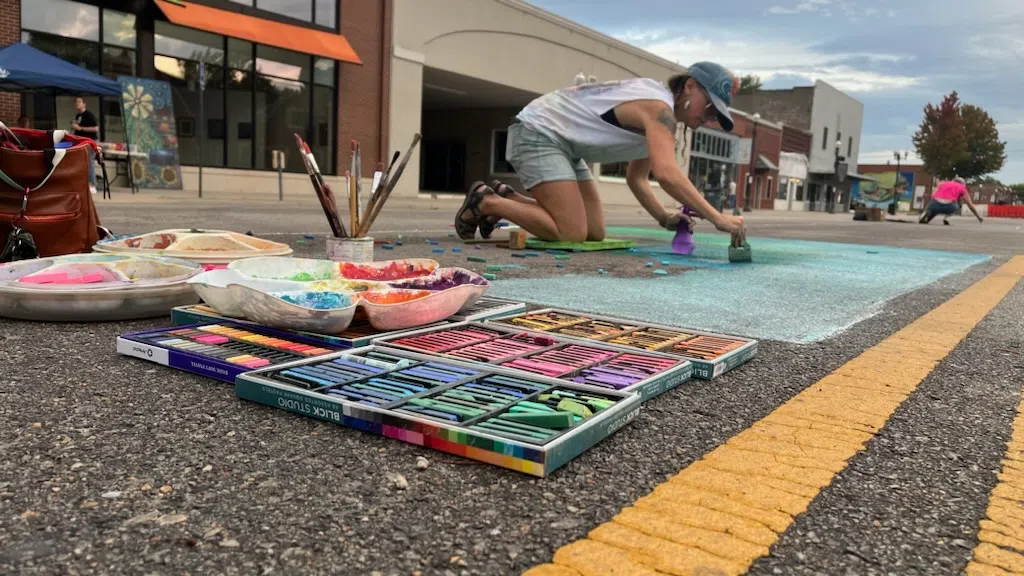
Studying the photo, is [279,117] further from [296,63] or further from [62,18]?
[62,18]

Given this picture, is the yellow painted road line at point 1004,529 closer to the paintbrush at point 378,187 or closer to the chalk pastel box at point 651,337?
the chalk pastel box at point 651,337

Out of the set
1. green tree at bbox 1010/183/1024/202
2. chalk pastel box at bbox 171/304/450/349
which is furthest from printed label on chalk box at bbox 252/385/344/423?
green tree at bbox 1010/183/1024/202

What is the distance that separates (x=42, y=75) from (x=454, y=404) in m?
11.0

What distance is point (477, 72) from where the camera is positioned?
70.8 feet

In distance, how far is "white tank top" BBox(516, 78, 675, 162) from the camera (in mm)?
5527

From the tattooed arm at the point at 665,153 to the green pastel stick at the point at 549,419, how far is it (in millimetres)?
3708

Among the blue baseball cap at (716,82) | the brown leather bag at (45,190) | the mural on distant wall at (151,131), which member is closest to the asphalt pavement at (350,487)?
the brown leather bag at (45,190)

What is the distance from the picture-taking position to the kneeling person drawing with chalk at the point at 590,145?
534 centimetres

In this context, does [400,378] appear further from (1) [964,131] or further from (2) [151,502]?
(1) [964,131]

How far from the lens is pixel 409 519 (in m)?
1.14

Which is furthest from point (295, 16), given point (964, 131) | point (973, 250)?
point (964, 131)

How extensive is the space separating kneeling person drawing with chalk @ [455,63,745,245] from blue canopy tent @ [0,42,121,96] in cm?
746

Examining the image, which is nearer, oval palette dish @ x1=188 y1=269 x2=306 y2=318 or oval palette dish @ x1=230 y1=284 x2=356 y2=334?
oval palette dish @ x1=230 y1=284 x2=356 y2=334

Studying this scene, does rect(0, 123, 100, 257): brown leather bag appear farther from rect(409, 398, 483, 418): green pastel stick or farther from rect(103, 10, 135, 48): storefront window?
rect(103, 10, 135, 48): storefront window
